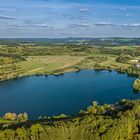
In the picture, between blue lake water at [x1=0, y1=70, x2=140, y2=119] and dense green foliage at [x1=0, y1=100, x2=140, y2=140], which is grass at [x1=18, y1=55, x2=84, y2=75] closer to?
blue lake water at [x1=0, y1=70, x2=140, y2=119]

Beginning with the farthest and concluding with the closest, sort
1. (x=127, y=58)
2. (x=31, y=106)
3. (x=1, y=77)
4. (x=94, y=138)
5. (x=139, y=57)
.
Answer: (x=139, y=57), (x=127, y=58), (x=1, y=77), (x=31, y=106), (x=94, y=138)

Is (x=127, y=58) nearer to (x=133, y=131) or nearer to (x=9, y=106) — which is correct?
(x=9, y=106)

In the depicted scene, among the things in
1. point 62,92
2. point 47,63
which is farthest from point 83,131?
point 47,63

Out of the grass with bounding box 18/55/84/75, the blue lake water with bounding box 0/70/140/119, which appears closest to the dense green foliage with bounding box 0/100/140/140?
the blue lake water with bounding box 0/70/140/119

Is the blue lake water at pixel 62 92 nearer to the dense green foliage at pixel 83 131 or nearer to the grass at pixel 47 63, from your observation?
the grass at pixel 47 63

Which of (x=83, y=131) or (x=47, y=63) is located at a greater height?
(x=47, y=63)

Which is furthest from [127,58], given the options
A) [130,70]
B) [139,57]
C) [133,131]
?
[133,131]

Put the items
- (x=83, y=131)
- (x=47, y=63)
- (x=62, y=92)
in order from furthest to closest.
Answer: (x=47, y=63)
(x=62, y=92)
(x=83, y=131)

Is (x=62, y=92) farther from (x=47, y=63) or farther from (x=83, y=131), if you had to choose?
(x=47, y=63)
